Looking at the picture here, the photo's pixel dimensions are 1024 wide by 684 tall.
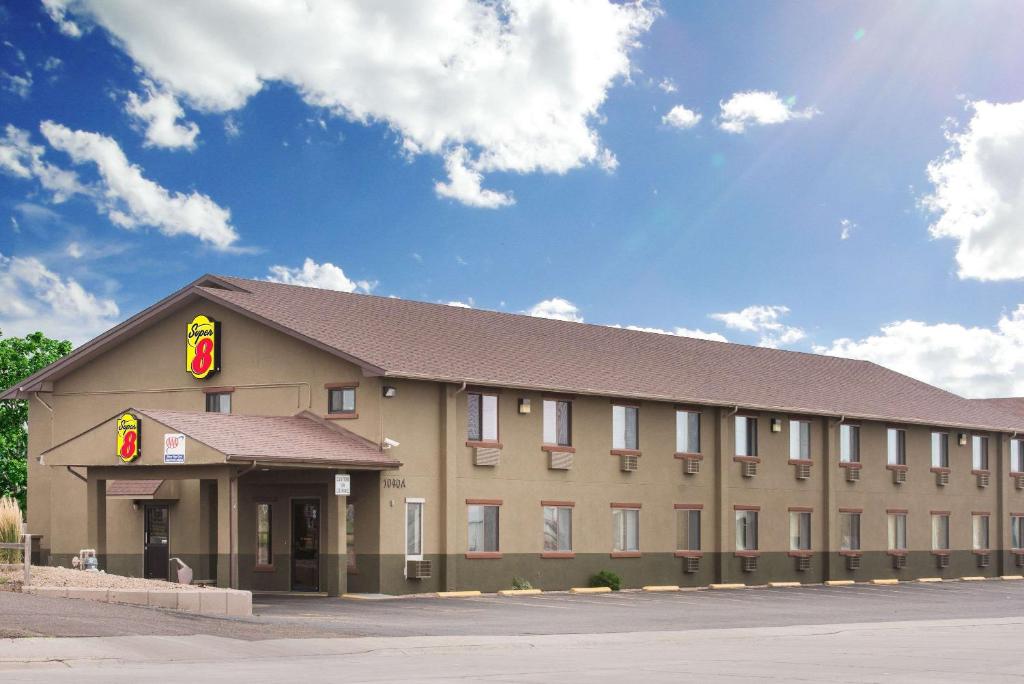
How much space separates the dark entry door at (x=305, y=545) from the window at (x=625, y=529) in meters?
8.37

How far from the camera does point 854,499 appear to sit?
45.2 m

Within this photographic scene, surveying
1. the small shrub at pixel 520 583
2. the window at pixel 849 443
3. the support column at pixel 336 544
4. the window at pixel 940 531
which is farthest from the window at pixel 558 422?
the window at pixel 940 531

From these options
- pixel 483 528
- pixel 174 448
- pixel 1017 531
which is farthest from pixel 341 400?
pixel 1017 531

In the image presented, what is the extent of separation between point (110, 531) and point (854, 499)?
22.8 meters

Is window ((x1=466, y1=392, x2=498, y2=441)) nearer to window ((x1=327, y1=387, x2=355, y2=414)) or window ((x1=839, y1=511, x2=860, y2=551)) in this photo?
window ((x1=327, y1=387, x2=355, y2=414))

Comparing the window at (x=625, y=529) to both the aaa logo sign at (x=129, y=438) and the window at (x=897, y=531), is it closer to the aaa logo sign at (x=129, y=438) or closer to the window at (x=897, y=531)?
the window at (x=897, y=531)

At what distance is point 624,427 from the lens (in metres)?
38.2

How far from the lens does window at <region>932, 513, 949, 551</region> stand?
48.5 m

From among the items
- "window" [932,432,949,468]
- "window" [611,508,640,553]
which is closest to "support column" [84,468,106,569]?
"window" [611,508,640,553]

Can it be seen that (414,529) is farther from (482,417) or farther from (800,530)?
(800,530)

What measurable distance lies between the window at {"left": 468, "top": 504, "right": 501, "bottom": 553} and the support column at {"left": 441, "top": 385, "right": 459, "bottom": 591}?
28.3 inches

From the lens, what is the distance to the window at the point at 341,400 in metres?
32.8

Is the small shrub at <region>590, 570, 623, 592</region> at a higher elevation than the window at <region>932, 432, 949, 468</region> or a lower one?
lower

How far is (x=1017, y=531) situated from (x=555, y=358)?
23087 millimetres
